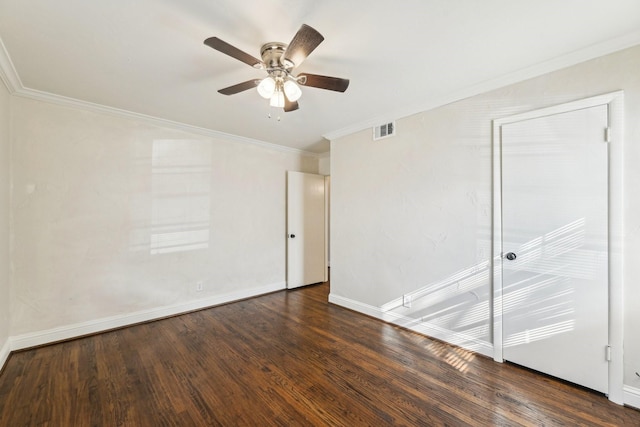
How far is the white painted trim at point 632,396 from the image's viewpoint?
1737 mm

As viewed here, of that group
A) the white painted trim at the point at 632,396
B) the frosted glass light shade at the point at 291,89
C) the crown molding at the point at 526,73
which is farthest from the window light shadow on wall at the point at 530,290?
the frosted glass light shade at the point at 291,89

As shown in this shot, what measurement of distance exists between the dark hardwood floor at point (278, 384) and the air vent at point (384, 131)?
2.34 metres

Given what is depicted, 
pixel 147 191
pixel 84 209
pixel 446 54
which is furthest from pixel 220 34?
pixel 84 209

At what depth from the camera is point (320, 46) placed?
184 centimetres

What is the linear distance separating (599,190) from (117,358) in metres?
4.24

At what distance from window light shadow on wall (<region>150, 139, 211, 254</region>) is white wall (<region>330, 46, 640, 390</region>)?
201 centimetres

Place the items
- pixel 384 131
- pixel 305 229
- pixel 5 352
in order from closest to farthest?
1. pixel 5 352
2. pixel 384 131
3. pixel 305 229

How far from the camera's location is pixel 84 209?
277 cm

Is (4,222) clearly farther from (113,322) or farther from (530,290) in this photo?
(530,290)

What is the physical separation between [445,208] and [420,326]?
4.42 ft

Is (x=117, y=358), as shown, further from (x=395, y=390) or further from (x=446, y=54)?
(x=446, y=54)

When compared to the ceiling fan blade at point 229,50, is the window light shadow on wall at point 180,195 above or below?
below

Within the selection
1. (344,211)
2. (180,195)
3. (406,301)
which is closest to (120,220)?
→ (180,195)

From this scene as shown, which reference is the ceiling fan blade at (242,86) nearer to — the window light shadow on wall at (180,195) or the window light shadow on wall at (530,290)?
the window light shadow on wall at (180,195)
